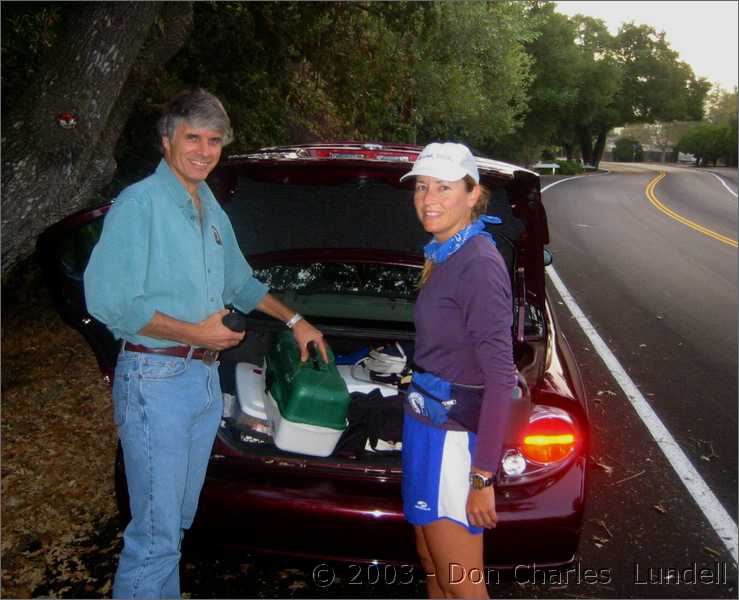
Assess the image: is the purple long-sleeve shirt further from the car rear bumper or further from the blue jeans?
the blue jeans

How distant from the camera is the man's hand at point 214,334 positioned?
2.36m

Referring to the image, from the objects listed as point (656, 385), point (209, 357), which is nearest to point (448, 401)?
point (209, 357)

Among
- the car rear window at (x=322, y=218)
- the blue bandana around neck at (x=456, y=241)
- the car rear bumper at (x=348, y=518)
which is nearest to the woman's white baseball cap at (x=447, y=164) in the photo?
the blue bandana around neck at (x=456, y=241)

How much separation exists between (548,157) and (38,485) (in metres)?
64.6

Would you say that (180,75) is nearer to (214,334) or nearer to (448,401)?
(214,334)

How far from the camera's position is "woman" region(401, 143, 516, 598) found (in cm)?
214

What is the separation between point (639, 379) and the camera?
6340mm

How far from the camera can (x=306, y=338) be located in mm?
2914

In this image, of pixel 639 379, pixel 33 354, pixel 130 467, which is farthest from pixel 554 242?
pixel 130 467

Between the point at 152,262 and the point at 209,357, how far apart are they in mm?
424

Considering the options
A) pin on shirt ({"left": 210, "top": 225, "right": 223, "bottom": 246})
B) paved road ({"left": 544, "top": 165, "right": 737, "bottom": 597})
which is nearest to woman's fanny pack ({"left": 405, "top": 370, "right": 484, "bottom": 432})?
pin on shirt ({"left": 210, "top": 225, "right": 223, "bottom": 246})

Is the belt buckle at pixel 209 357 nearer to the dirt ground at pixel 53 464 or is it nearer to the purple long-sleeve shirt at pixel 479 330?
the purple long-sleeve shirt at pixel 479 330

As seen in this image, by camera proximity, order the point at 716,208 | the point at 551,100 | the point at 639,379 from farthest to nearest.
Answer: the point at 551,100 < the point at 716,208 < the point at 639,379

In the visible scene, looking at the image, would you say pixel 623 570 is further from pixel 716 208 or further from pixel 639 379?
pixel 716 208
